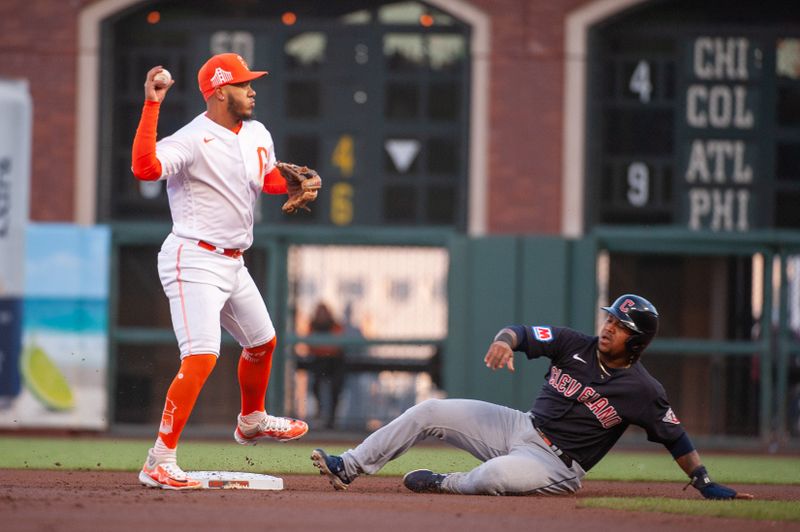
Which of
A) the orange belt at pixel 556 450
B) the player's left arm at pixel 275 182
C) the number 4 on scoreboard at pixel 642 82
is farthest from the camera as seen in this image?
the number 4 on scoreboard at pixel 642 82

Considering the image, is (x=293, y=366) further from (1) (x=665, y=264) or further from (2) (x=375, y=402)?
(1) (x=665, y=264)

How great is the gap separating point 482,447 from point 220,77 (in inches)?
102

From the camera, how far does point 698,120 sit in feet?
51.5

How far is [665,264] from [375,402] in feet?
11.5

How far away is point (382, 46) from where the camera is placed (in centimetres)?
1578

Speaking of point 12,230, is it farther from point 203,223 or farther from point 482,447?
point 482,447

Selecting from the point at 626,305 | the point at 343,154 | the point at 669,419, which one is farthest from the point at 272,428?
the point at 343,154

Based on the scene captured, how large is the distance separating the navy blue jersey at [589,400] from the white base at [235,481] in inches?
62.8

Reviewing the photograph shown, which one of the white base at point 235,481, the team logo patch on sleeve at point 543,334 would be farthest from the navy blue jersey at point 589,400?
the white base at point 235,481

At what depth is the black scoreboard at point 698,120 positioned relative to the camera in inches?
Result: 619

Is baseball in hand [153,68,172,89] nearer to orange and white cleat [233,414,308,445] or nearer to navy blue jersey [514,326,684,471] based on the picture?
orange and white cleat [233,414,308,445]

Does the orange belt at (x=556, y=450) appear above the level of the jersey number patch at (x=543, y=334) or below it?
below

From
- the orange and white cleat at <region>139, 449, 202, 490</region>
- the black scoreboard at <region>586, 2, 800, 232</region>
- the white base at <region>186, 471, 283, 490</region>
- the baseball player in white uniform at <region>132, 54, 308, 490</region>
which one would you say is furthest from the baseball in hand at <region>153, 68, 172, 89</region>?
the black scoreboard at <region>586, 2, 800, 232</region>

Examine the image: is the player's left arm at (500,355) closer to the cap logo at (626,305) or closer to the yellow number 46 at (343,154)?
the cap logo at (626,305)
